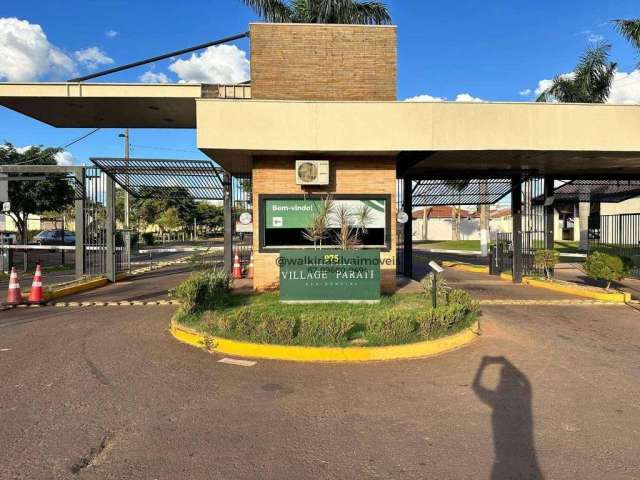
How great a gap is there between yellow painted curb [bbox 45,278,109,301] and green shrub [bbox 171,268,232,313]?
4828 mm

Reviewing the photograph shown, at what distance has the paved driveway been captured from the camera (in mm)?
3506

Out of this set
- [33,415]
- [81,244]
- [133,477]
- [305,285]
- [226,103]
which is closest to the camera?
[133,477]

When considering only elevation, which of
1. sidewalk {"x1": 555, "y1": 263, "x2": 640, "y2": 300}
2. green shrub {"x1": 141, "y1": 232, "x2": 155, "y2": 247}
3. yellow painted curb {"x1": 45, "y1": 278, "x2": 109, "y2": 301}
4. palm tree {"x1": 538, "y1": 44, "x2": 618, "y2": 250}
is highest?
palm tree {"x1": 538, "y1": 44, "x2": 618, "y2": 250}

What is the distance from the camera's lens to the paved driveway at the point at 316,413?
3.51 m

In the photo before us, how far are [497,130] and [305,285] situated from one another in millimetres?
5562

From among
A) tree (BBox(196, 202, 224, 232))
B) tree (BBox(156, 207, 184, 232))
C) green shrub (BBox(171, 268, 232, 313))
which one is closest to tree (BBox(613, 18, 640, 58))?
green shrub (BBox(171, 268, 232, 313))

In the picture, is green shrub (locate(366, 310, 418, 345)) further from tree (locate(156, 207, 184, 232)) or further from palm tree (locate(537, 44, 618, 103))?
tree (locate(156, 207, 184, 232))

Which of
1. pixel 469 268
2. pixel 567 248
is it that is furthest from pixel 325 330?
pixel 567 248

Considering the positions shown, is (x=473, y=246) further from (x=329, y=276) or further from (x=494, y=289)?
(x=329, y=276)

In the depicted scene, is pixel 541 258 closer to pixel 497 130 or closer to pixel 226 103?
pixel 497 130

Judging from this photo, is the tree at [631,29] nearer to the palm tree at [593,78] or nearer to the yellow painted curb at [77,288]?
the palm tree at [593,78]

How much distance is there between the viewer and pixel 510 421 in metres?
4.32

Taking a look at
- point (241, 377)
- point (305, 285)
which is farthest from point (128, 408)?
point (305, 285)

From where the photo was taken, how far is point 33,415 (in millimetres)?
4375
